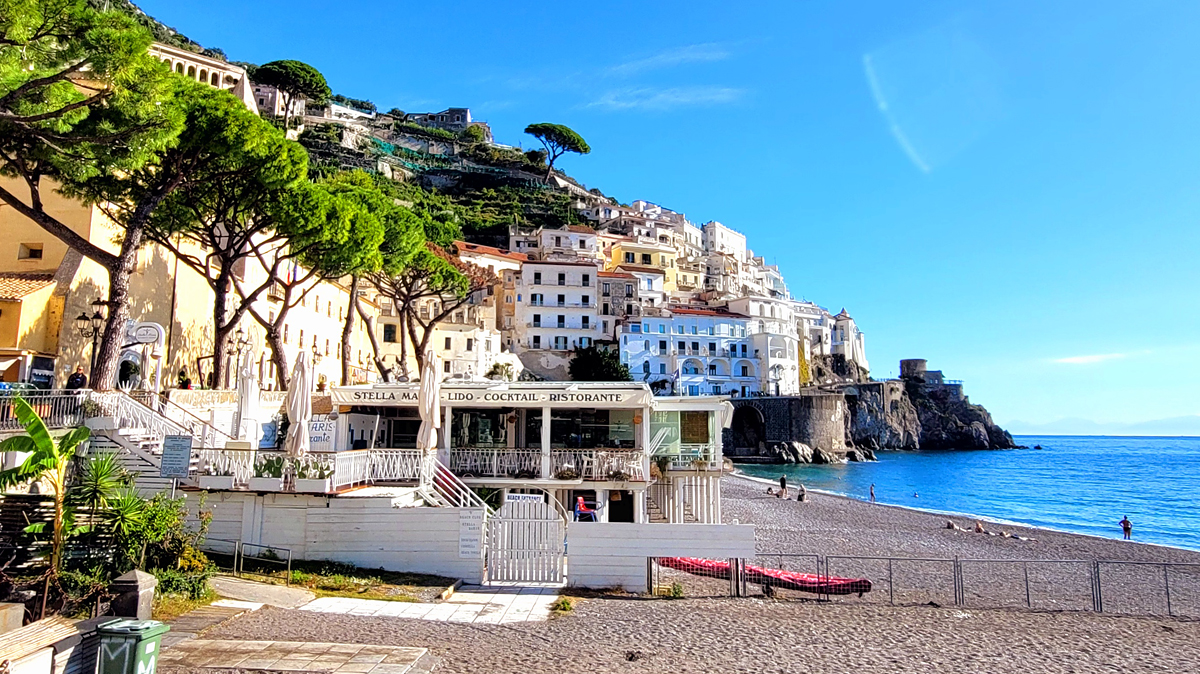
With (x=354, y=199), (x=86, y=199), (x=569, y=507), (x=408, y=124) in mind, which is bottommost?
(x=569, y=507)

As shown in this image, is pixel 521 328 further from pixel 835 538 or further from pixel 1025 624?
pixel 1025 624

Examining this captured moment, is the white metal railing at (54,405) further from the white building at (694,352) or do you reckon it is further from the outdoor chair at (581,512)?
the white building at (694,352)

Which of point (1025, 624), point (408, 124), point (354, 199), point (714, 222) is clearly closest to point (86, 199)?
point (354, 199)

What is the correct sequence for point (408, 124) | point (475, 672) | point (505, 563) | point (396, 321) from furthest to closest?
point (408, 124) → point (396, 321) → point (505, 563) → point (475, 672)

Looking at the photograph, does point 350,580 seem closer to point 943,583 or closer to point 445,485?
point 445,485

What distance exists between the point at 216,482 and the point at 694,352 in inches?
2892

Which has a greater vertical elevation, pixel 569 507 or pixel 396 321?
pixel 396 321

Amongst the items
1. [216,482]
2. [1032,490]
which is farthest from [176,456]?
[1032,490]

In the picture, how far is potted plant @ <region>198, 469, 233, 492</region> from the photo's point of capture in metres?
15.2

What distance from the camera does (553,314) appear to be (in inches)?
3039

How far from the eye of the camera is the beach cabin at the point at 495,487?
14984 mm

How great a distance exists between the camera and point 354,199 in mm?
31188

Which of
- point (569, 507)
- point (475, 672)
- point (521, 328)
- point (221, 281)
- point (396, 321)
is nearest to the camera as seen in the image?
point (475, 672)

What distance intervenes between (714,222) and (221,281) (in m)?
129
